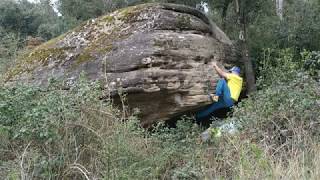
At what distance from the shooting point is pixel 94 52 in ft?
28.1

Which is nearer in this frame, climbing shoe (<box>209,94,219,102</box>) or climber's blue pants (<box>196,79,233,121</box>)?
climbing shoe (<box>209,94,219,102</box>)

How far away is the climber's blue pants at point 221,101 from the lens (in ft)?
29.5

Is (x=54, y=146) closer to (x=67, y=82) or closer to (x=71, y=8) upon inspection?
(x=67, y=82)

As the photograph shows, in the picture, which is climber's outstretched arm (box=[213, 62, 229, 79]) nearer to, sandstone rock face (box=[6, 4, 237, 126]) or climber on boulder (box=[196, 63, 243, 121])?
climber on boulder (box=[196, 63, 243, 121])

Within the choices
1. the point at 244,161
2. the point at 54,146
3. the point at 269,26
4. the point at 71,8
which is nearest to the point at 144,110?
the point at 54,146

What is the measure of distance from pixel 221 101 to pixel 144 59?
1.93m

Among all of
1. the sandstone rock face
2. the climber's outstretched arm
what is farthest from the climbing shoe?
the climber's outstretched arm

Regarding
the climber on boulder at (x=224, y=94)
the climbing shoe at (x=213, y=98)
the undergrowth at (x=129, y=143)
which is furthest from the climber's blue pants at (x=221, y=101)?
the undergrowth at (x=129, y=143)

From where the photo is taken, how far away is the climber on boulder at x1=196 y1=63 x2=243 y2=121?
29.5 feet

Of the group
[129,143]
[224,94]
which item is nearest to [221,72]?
[224,94]

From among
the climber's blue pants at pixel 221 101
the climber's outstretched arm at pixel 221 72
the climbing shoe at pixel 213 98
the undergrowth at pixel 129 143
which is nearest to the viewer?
the undergrowth at pixel 129 143

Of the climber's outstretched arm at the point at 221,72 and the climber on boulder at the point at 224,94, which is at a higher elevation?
the climber's outstretched arm at the point at 221,72

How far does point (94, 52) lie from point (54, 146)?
11.6ft

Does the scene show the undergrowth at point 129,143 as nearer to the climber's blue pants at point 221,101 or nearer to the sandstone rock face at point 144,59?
the sandstone rock face at point 144,59
